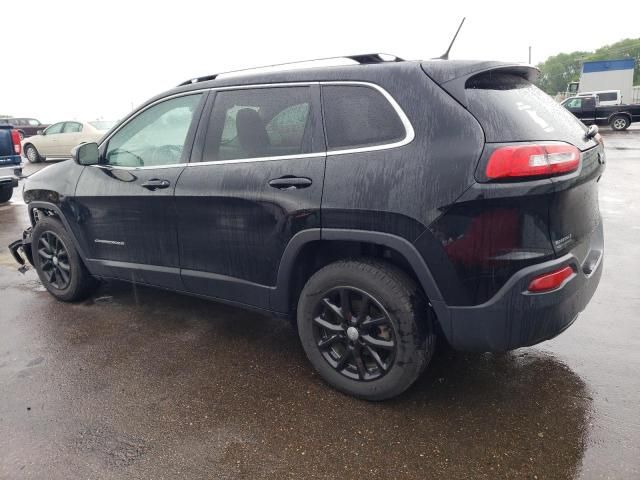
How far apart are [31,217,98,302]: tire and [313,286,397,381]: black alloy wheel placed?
245 cm

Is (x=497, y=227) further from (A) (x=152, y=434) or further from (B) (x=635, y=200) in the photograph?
(B) (x=635, y=200)

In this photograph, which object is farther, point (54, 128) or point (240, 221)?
point (54, 128)

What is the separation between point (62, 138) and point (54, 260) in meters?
14.3

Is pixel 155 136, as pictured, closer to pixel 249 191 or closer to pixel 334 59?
pixel 249 191

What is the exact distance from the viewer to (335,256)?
2.90 metres

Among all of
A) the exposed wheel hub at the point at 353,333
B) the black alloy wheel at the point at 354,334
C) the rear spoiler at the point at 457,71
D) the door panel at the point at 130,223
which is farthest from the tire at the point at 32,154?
the rear spoiler at the point at 457,71

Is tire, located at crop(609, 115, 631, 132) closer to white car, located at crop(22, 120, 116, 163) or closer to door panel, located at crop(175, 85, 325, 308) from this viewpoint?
white car, located at crop(22, 120, 116, 163)

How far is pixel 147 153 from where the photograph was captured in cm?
367

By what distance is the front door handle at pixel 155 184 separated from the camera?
339 centimetres

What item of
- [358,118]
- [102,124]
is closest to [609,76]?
[102,124]

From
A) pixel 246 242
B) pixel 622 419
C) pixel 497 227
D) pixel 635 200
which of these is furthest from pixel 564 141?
pixel 635 200

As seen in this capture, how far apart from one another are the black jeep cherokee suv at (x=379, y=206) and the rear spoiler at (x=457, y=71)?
11 millimetres

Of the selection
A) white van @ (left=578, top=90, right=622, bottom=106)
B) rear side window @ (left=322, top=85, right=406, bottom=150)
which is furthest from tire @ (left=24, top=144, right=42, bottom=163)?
white van @ (left=578, top=90, right=622, bottom=106)

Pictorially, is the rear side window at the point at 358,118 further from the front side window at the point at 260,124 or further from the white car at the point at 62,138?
the white car at the point at 62,138
